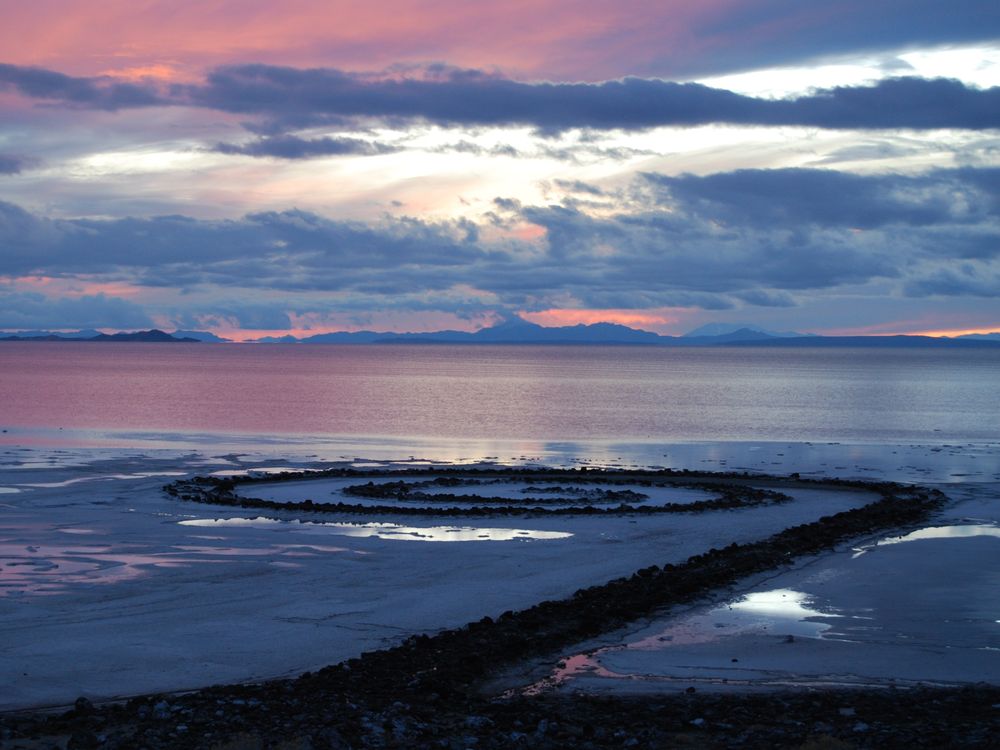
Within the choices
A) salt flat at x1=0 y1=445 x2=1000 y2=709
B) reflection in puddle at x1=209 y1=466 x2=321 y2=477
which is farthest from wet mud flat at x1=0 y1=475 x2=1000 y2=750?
reflection in puddle at x1=209 y1=466 x2=321 y2=477

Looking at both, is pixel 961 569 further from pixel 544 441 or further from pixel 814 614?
pixel 544 441

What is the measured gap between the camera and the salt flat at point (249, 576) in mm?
14992

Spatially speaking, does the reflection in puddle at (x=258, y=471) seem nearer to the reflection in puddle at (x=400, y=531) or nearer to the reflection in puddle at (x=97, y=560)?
the reflection in puddle at (x=400, y=531)

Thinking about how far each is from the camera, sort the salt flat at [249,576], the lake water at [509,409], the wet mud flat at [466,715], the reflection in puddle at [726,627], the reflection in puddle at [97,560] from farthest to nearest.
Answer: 1. the lake water at [509,409]
2. the reflection in puddle at [97,560]
3. the salt flat at [249,576]
4. the reflection in puddle at [726,627]
5. the wet mud flat at [466,715]

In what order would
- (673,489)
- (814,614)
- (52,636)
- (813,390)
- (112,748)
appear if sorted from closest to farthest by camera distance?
(112,748) → (52,636) → (814,614) → (673,489) → (813,390)

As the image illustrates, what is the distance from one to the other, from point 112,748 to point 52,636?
18.3 feet

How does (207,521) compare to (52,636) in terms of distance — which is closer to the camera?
(52,636)

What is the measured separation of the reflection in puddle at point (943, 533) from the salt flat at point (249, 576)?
1241mm

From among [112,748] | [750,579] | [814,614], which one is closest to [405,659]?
[112,748]

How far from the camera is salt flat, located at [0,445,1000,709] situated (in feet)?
49.2

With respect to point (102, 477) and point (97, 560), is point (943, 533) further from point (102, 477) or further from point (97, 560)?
point (102, 477)

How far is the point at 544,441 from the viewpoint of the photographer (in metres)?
57.0

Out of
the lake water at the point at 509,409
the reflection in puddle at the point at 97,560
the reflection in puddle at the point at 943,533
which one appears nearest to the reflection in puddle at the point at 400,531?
the reflection in puddle at the point at 97,560

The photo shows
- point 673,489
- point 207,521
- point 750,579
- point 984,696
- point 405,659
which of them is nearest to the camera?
point 984,696
